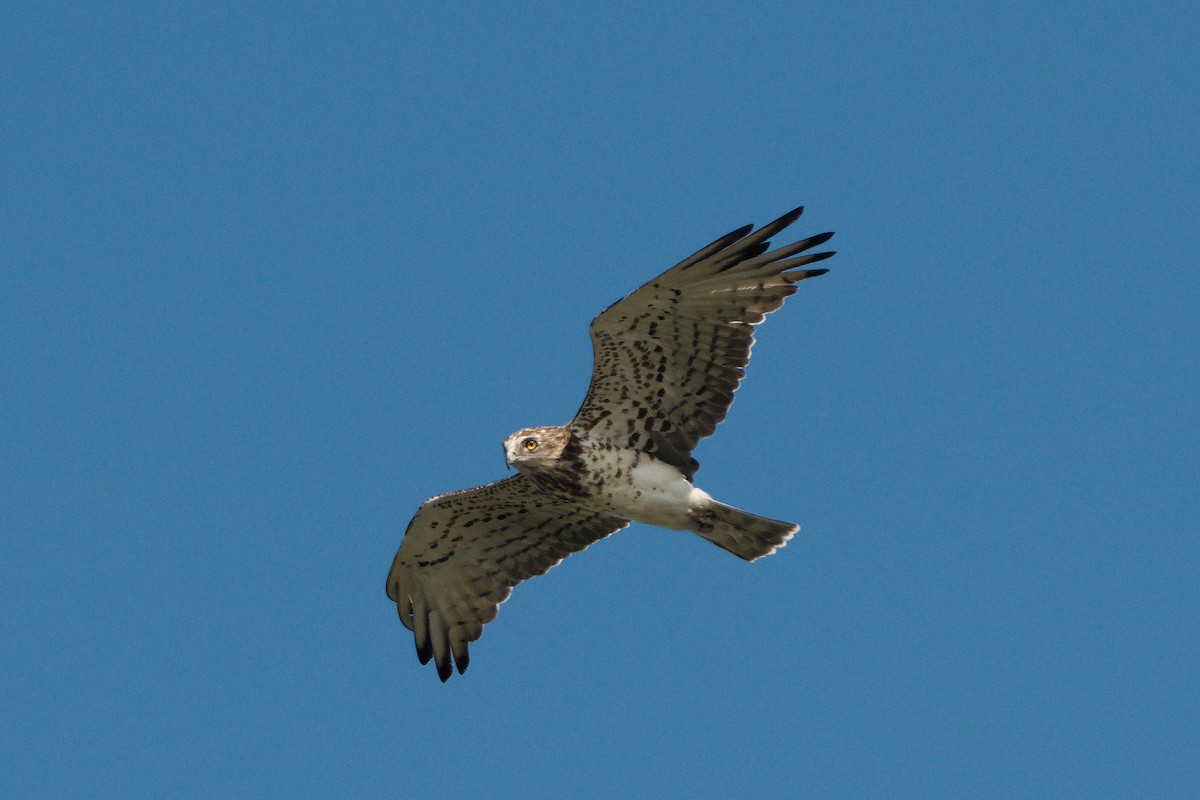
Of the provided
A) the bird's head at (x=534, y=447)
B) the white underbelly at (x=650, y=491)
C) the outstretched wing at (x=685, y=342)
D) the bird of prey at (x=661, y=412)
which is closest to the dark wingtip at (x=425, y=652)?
the bird of prey at (x=661, y=412)

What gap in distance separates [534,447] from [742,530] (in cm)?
190

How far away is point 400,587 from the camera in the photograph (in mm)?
13914

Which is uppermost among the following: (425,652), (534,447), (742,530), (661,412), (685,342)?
(685,342)

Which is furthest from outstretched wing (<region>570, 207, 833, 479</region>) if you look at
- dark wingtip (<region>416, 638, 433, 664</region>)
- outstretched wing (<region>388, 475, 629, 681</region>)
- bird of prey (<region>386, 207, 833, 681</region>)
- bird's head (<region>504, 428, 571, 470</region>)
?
dark wingtip (<region>416, 638, 433, 664</region>)

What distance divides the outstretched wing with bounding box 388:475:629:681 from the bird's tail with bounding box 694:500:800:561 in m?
1.14

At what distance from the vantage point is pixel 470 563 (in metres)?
13.8

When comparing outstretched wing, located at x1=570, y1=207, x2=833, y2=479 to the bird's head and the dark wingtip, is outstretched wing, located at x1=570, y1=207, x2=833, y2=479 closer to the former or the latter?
the bird's head

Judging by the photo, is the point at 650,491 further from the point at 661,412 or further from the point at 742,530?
the point at 742,530

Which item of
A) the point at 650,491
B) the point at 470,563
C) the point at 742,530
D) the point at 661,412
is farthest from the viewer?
the point at 470,563

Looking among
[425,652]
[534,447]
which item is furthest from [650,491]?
[425,652]

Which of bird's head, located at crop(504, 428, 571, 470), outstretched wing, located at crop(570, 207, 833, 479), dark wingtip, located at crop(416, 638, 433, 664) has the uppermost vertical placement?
outstretched wing, located at crop(570, 207, 833, 479)

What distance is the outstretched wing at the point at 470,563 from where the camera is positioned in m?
13.7

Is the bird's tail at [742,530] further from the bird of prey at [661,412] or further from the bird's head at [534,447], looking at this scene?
the bird's head at [534,447]

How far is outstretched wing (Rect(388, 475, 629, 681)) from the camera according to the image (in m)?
13.7
